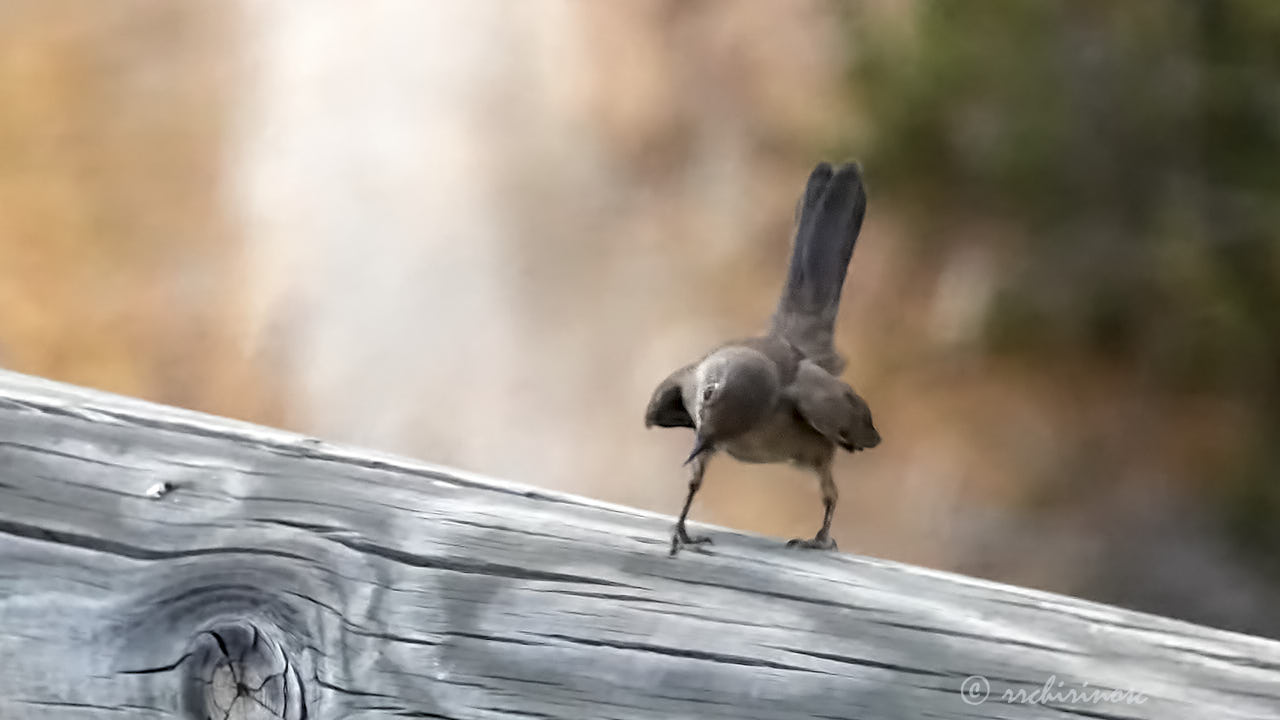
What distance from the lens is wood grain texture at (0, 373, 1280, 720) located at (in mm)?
591

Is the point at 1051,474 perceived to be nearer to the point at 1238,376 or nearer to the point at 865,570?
the point at 1238,376

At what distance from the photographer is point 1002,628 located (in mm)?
632

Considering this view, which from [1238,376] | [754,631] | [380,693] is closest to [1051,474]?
[1238,376]

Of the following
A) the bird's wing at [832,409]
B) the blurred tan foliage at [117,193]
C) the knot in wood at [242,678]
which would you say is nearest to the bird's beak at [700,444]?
the bird's wing at [832,409]

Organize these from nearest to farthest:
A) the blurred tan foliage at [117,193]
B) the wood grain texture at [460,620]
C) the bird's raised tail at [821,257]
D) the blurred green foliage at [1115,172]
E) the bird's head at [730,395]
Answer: the wood grain texture at [460,620], the bird's head at [730,395], the bird's raised tail at [821,257], the blurred green foliage at [1115,172], the blurred tan foliage at [117,193]

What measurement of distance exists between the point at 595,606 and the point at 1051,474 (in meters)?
1.45

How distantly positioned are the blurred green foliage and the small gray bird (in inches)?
24.4

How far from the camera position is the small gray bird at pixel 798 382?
1.03 m

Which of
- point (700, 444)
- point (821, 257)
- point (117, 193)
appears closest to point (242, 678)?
point (700, 444)

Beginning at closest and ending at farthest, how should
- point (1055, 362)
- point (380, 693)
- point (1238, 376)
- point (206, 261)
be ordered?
point (380, 693), point (1238, 376), point (1055, 362), point (206, 261)

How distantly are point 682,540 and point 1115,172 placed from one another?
141cm

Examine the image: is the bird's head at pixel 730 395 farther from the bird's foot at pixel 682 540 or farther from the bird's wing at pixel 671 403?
the bird's foot at pixel 682 540

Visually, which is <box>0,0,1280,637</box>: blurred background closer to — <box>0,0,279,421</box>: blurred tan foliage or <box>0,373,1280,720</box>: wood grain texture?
<box>0,0,279,421</box>: blurred tan foliage

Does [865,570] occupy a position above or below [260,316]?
below
